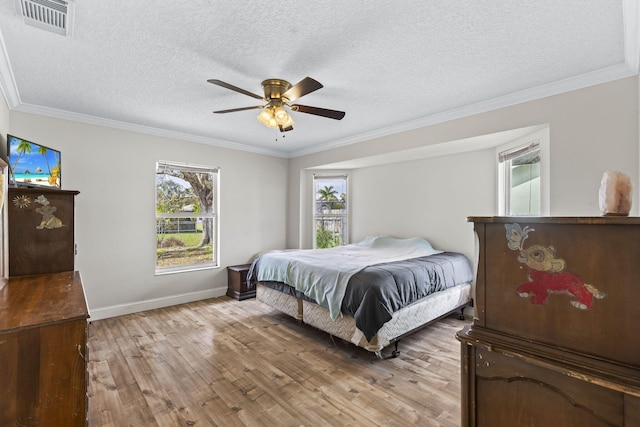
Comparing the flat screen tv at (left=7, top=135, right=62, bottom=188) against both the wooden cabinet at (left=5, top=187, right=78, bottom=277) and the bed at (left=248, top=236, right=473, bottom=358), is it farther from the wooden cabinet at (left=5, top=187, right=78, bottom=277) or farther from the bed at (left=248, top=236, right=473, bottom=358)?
the bed at (left=248, top=236, right=473, bottom=358)

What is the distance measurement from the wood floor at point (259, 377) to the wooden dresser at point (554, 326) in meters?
1.08

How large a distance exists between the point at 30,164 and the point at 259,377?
8.45 feet

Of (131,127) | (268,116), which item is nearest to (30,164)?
(131,127)

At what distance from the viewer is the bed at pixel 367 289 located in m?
2.55

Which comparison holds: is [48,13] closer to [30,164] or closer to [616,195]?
[30,164]

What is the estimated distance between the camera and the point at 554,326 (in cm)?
96

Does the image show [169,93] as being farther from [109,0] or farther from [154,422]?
[154,422]

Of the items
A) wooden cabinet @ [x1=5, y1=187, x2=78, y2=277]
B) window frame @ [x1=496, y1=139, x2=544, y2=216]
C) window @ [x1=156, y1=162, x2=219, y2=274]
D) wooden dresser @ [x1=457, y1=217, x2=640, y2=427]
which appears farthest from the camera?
window @ [x1=156, y1=162, x2=219, y2=274]

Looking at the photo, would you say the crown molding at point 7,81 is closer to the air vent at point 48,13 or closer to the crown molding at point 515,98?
the air vent at point 48,13

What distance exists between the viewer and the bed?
2547mm

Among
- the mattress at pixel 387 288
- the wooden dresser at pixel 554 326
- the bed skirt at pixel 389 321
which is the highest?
the wooden dresser at pixel 554 326

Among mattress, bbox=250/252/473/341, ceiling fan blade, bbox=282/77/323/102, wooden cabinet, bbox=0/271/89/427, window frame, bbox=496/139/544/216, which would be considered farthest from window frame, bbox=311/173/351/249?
wooden cabinet, bbox=0/271/89/427

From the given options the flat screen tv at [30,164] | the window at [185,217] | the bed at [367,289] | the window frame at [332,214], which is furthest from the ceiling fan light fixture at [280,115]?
the window frame at [332,214]

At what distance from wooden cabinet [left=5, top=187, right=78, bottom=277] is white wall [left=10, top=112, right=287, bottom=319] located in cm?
Result: 188
